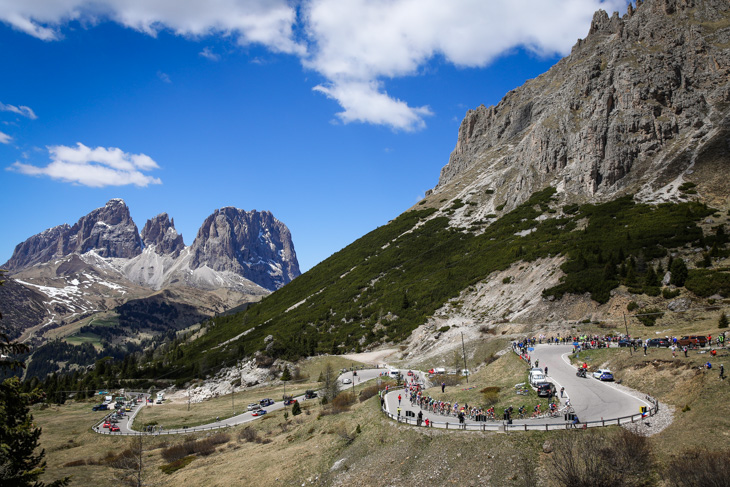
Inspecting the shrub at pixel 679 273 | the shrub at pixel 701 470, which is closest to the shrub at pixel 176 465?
the shrub at pixel 701 470

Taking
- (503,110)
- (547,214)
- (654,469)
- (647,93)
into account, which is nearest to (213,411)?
(654,469)

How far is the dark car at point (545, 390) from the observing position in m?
35.7

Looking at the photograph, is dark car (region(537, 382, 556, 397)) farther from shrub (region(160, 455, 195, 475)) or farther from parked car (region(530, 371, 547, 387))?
shrub (region(160, 455, 195, 475))

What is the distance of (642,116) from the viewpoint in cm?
9300

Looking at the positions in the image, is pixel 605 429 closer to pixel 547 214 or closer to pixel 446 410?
pixel 446 410

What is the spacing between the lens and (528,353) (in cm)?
5153

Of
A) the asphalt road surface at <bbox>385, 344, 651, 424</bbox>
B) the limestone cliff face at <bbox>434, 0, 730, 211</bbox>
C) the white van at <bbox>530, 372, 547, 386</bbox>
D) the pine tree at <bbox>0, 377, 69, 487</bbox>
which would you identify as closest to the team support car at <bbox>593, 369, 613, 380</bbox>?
the asphalt road surface at <bbox>385, 344, 651, 424</bbox>

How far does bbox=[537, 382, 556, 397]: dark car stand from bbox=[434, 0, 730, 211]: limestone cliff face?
6290 cm

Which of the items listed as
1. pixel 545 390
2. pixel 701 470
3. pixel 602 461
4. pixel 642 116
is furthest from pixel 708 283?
pixel 642 116

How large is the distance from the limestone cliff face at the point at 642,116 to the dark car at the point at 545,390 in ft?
206

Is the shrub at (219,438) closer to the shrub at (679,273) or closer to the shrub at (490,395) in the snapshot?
the shrub at (490,395)

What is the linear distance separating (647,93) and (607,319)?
65140 millimetres

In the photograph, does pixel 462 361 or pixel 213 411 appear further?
pixel 213 411

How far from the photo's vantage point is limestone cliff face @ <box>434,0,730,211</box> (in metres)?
87.7
